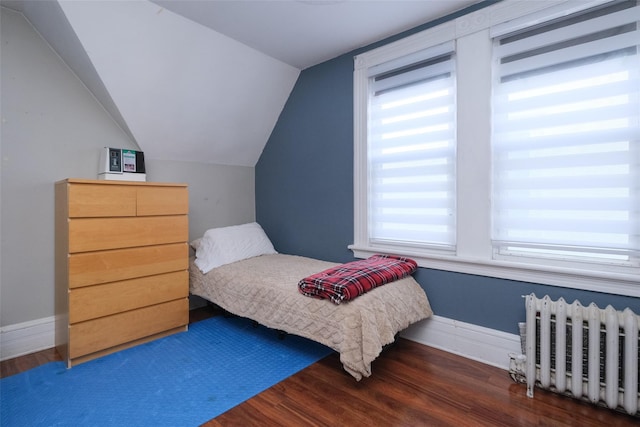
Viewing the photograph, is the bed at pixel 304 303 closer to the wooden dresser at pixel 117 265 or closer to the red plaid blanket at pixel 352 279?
the red plaid blanket at pixel 352 279

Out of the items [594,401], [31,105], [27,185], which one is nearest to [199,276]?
[27,185]

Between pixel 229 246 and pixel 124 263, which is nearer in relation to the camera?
pixel 124 263

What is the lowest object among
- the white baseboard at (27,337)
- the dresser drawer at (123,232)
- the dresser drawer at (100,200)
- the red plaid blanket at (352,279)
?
the white baseboard at (27,337)

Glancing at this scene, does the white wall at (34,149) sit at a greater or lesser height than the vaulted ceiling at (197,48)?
lesser

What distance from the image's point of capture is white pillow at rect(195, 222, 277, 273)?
2.77 m

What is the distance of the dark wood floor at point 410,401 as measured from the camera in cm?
149

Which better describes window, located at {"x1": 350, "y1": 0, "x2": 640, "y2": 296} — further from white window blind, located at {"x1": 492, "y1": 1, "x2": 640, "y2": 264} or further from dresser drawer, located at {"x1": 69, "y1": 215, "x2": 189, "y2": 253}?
dresser drawer, located at {"x1": 69, "y1": 215, "x2": 189, "y2": 253}

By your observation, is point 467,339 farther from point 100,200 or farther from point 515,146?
point 100,200

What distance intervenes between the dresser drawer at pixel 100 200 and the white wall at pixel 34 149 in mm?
551

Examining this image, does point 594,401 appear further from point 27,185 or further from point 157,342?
point 27,185

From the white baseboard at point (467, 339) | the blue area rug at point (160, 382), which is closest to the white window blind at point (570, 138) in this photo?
the white baseboard at point (467, 339)

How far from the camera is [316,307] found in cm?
188

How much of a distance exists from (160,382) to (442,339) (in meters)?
1.86

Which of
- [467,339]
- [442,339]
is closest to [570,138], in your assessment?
[467,339]
